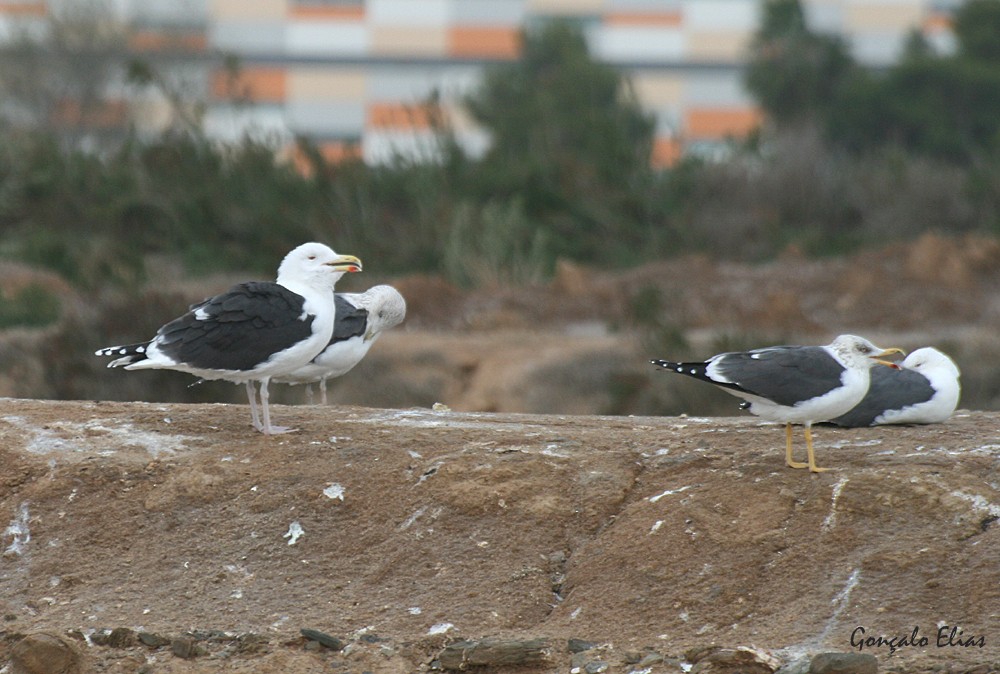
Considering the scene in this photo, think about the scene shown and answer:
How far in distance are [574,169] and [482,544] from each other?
65.2 feet

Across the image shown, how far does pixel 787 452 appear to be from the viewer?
779cm

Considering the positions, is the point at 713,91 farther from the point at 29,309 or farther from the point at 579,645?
the point at 579,645

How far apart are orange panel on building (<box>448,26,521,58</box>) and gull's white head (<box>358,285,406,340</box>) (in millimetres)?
58488

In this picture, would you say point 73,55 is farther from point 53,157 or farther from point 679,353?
point 679,353

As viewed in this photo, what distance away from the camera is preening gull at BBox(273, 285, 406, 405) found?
988 cm

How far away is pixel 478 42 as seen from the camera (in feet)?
227

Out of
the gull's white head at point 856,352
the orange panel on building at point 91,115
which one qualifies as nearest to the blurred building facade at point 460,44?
the orange panel on building at point 91,115

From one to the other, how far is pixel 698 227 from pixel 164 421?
740 inches

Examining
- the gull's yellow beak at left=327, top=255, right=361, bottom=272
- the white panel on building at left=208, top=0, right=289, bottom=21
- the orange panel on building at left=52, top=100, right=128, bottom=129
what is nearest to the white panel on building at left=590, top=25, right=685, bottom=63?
the white panel on building at left=208, top=0, right=289, bottom=21

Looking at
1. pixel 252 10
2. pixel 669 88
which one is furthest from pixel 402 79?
pixel 669 88

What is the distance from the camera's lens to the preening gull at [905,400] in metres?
8.81

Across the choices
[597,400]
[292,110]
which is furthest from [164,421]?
[292,110]

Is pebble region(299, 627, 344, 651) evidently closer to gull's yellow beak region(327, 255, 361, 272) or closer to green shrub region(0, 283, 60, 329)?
gull's yellow beak region(327, 255, 361, 272)
